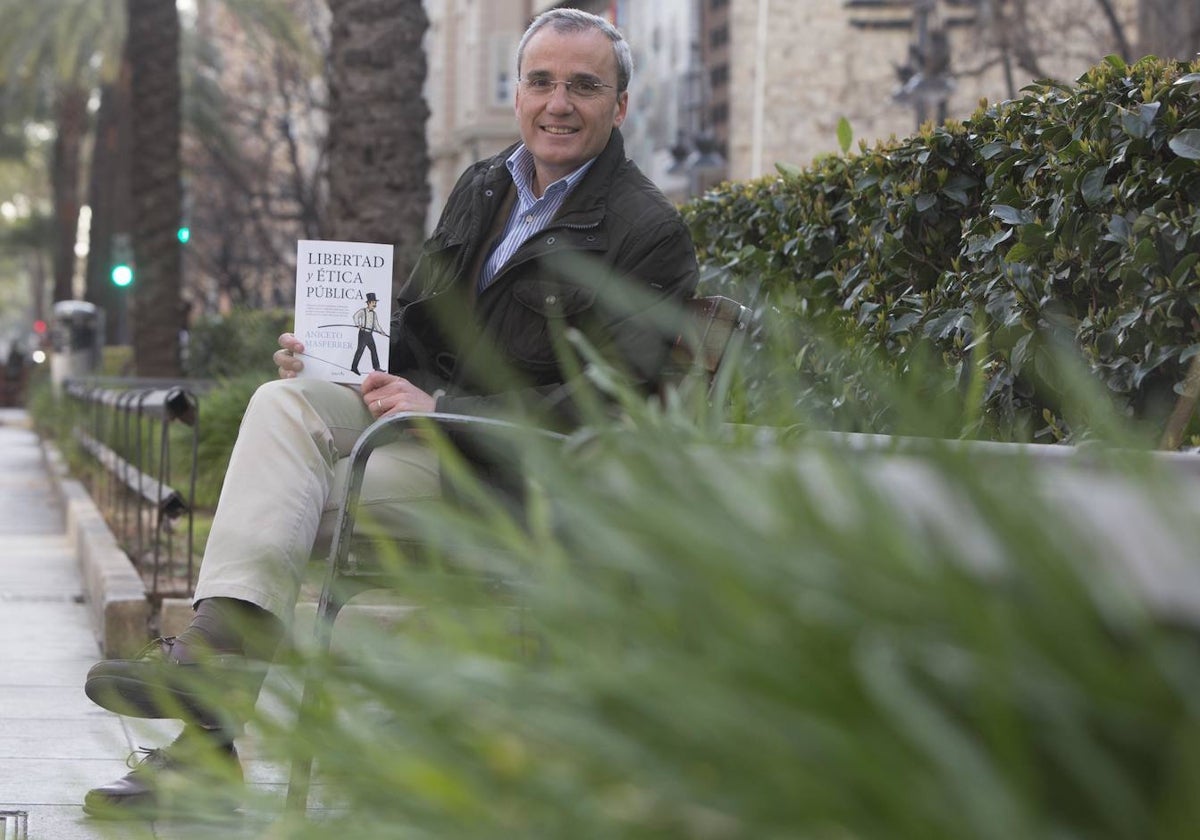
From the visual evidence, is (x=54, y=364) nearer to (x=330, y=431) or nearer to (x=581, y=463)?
(x=330, y=431)

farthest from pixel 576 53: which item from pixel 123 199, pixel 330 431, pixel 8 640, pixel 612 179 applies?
pixel 123 199

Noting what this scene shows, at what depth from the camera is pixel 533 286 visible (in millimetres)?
4191

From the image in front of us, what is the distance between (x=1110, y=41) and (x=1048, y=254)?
20325mm

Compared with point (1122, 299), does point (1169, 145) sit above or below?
above

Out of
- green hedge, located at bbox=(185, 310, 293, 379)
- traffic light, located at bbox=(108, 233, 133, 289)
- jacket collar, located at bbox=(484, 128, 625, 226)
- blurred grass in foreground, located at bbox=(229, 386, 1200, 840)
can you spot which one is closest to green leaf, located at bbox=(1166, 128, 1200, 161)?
jacket collar, located at bbox=(484, 128, 625, 226)

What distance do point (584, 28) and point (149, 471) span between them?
517 centimetres

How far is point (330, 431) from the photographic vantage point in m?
4.02

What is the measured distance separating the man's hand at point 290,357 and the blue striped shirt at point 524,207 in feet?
1.51

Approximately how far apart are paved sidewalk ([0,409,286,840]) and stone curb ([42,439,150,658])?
9 cm

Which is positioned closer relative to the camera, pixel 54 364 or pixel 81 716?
pixel 81 716

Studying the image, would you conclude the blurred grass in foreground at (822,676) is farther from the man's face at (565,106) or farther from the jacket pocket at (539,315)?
the man's face at (565,106)

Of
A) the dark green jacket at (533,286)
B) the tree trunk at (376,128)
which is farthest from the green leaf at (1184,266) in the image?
the tree trunk at (376,128)

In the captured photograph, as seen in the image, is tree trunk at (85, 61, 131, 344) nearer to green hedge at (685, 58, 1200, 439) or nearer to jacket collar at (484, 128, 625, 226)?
green hedge at (685, 58, 1200, 439)

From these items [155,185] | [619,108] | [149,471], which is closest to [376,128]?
[149,471]
